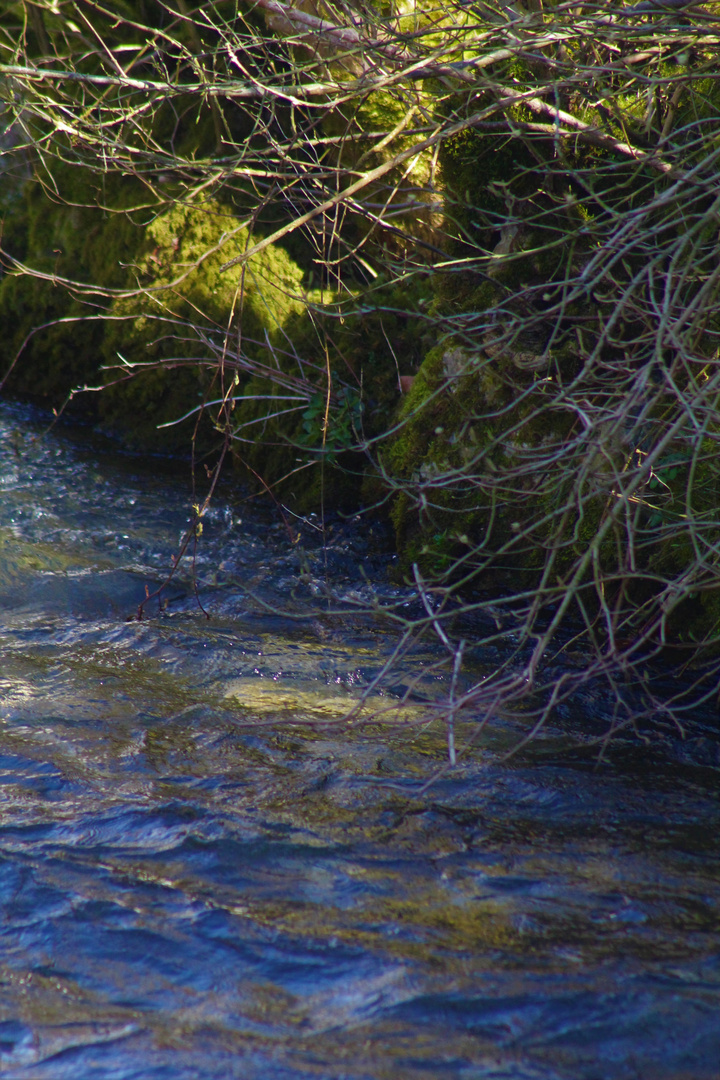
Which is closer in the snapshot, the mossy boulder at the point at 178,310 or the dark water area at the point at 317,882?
the dark water area at the point at 317,882

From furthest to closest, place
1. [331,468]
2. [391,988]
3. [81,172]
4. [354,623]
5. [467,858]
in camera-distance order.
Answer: [81,172] < [331,468] < [354,623] < [467,858] < [391,988]

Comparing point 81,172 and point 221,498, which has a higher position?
point 81,172

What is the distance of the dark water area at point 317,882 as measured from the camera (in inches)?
87.9

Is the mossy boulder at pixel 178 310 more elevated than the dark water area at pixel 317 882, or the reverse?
the mossy boulder at pixel 178 310

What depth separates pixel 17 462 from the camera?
6707 mm

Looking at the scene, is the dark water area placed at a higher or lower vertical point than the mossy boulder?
lower

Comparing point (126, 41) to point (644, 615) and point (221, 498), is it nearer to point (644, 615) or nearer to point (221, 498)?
point (221, 498)

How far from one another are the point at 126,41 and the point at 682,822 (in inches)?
332

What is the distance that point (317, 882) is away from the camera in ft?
9.15

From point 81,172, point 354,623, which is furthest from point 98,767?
point 81,172

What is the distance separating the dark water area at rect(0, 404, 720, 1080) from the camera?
7.32ft

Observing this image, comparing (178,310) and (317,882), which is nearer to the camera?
(317,882)

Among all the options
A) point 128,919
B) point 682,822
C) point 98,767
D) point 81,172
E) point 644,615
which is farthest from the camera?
point 81,172

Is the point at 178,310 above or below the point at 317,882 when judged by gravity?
above
